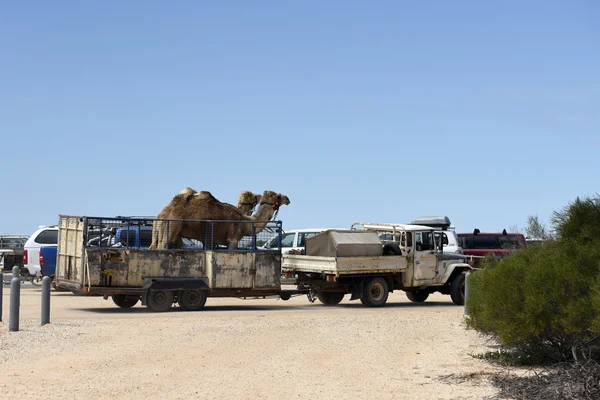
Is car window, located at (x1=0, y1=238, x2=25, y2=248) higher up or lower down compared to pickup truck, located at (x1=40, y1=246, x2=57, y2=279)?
higher up

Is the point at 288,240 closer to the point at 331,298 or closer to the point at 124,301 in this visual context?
the point at 331,298

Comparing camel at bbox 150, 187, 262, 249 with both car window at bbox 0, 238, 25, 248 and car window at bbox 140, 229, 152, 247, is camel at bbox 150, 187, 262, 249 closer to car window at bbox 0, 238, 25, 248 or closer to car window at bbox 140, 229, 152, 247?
car window at bbox 140, 229, 152, 247

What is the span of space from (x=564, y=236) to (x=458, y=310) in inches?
411

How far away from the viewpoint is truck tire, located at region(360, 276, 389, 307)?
2427 cm

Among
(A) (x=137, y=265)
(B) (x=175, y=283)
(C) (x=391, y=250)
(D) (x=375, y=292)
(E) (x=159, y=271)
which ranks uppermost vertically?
(C) (x=391, y=250)

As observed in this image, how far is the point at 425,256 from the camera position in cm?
2505

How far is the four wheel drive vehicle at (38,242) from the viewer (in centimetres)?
3002

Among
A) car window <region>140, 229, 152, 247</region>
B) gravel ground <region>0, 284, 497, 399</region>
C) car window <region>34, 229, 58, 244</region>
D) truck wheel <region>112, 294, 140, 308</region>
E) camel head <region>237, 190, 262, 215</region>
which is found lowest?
gravel ground <region>0, 284, 497, 399</region>

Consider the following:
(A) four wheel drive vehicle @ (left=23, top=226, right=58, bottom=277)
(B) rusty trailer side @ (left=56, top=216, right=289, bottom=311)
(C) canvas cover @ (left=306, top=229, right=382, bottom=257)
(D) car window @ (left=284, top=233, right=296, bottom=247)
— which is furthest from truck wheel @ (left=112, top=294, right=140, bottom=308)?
(A) four wheel drive vehicle @ (left=23, top=226, right=58, bottom=277)

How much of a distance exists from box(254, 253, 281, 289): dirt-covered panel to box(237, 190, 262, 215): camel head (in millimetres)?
4501

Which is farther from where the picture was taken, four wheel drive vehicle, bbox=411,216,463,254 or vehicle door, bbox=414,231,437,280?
four wheel drive vehicle, bbox=411,216,463,254

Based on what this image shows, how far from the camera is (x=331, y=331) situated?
17.3 meters

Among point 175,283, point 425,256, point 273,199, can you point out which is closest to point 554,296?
point 175,283

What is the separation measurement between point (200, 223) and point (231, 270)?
1764 mm
